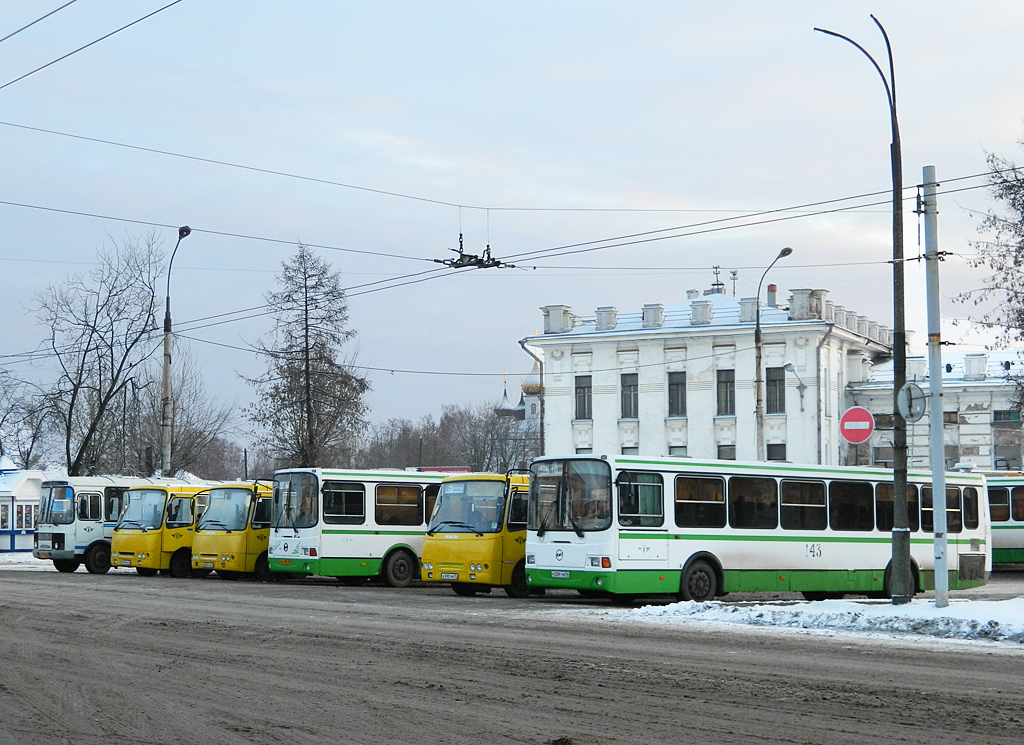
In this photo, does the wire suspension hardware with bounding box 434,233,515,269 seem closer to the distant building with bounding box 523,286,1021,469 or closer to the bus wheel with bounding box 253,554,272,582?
the bus wheel with bounding box 253,554,272,582

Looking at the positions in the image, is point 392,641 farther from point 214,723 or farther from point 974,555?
point 974,555

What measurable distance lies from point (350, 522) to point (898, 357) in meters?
12.8

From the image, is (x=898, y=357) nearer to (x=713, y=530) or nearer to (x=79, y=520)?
(x=713, y=530)

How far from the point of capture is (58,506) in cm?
3388

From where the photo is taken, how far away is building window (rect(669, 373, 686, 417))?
2306 inches

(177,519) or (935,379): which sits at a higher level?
(935,379)

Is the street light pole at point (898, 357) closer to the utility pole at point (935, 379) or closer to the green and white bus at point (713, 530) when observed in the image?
the utility pole at point (935, 379)

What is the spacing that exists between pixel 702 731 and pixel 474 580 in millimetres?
15053

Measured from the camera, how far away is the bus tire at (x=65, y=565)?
34562 millimetres

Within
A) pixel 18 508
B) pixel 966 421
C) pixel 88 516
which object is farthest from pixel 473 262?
pixel 966 421

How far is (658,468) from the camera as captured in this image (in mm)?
21016

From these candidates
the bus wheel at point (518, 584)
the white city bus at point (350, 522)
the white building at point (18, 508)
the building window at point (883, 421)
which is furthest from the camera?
the building window at point (883, 421)

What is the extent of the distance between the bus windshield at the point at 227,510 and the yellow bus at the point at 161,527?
3.96ft

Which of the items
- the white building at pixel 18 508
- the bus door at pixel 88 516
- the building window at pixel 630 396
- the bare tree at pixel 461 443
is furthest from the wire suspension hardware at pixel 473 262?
the bare tree at pixel 461 443
